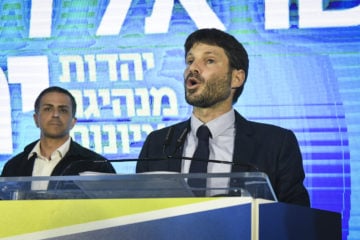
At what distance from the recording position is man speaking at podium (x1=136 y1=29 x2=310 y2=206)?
9.29ft

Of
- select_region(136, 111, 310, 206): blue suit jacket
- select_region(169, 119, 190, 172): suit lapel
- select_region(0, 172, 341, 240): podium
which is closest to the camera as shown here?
select_region(0, 172, 341, 240): podium

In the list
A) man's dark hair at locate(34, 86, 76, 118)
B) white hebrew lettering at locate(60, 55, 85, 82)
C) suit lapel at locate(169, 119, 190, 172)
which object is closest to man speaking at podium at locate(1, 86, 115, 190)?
man's dark hair at locate(34, 86, 76, 118)

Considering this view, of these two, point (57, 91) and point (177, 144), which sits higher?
point (57, 91)

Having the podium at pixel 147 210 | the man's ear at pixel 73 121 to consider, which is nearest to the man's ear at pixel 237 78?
the man's ear at pixel 73 121

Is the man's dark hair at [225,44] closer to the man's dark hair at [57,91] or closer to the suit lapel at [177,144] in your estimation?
the suit lapel at [177,144]

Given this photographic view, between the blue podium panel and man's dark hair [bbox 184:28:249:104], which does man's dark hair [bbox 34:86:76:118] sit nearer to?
man's dark hair [bbox 184:28:249:104]

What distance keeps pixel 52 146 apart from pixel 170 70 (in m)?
0.68

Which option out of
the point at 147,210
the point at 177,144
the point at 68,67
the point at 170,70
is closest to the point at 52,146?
the point at 68,67

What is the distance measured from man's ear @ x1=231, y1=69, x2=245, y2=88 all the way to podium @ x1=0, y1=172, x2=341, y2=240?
4.78ft

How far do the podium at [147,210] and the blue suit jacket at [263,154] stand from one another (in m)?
0.98

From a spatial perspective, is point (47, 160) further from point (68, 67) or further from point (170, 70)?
point (170, 70)

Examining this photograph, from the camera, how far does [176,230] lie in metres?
1.59

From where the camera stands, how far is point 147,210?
1.61m

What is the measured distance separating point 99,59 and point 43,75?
30 cm
